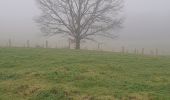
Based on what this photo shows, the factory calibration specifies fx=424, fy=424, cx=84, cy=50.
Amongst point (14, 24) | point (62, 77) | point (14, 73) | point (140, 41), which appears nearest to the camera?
point (62, 77)

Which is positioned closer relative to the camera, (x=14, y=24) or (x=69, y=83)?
(x=69, y=83)

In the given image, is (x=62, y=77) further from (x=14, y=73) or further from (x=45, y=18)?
(x=45, y=18)

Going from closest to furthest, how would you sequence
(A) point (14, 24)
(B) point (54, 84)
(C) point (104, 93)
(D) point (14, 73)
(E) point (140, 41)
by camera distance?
1. (C) point (104, 93)
2. (B) point (54, 84)
3. (D) point (14, 73)
4. (E) point (140, 41)
5. (A) point (14, 24)

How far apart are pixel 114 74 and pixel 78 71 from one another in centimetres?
167

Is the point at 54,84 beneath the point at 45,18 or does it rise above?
beneath

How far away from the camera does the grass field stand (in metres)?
15.6

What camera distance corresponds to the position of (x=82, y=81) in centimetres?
1762

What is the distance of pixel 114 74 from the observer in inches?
763

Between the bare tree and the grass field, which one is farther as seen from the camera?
the bare tree

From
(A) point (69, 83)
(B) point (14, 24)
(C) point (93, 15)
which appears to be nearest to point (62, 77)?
(A) point (69, 83)

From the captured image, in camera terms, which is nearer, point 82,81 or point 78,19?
point 82,81

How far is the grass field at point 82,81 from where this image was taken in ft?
51.2

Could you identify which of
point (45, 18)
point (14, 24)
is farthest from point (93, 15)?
point (14, 24)

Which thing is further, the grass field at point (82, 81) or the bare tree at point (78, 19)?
the bare tree at point (78, 19)
